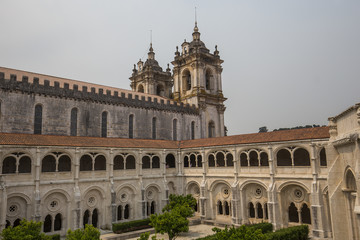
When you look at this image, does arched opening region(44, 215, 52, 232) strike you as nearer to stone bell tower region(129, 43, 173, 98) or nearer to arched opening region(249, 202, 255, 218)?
arched opening region(249, 202, 255, 218)

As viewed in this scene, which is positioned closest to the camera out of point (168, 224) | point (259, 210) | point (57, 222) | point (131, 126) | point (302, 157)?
point (168, 224)

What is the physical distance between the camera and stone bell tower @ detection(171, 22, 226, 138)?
47062 mm

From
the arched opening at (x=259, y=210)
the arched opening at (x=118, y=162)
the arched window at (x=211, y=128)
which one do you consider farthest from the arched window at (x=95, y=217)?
the arched window at (x=211, y=128)

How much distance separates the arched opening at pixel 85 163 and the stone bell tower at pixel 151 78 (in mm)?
24262

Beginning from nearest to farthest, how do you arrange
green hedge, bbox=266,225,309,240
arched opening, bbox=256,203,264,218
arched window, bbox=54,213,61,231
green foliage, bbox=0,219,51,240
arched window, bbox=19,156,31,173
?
1. green foliage, bbox=0,219,51,240
2. green hedge, bbox=266,225,309,240
3. arched window, bbox=19,156,31,173
4. arched window, bbox=54,213,61,231
5. arched opening, bbox=256,203,264,218

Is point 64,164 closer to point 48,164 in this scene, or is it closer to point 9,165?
point 48,164

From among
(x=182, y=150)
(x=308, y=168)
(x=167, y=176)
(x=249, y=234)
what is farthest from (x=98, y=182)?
(x=308, y=168)

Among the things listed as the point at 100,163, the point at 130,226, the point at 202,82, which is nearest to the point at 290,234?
the point at 130,226

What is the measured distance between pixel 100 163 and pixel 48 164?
5.91m

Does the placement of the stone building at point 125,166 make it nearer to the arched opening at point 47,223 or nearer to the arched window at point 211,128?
the arched opening at point 47,223

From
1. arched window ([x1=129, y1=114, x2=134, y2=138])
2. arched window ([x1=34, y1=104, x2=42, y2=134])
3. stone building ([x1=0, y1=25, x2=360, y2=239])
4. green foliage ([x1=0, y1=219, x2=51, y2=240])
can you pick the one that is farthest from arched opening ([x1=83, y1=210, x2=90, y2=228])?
arched window ([x1=129, y1=114, x2=134, y2=138])

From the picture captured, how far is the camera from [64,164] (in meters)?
30.6

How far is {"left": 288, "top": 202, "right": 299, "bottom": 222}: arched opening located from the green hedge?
148 inches

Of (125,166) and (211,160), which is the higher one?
(211,160)
